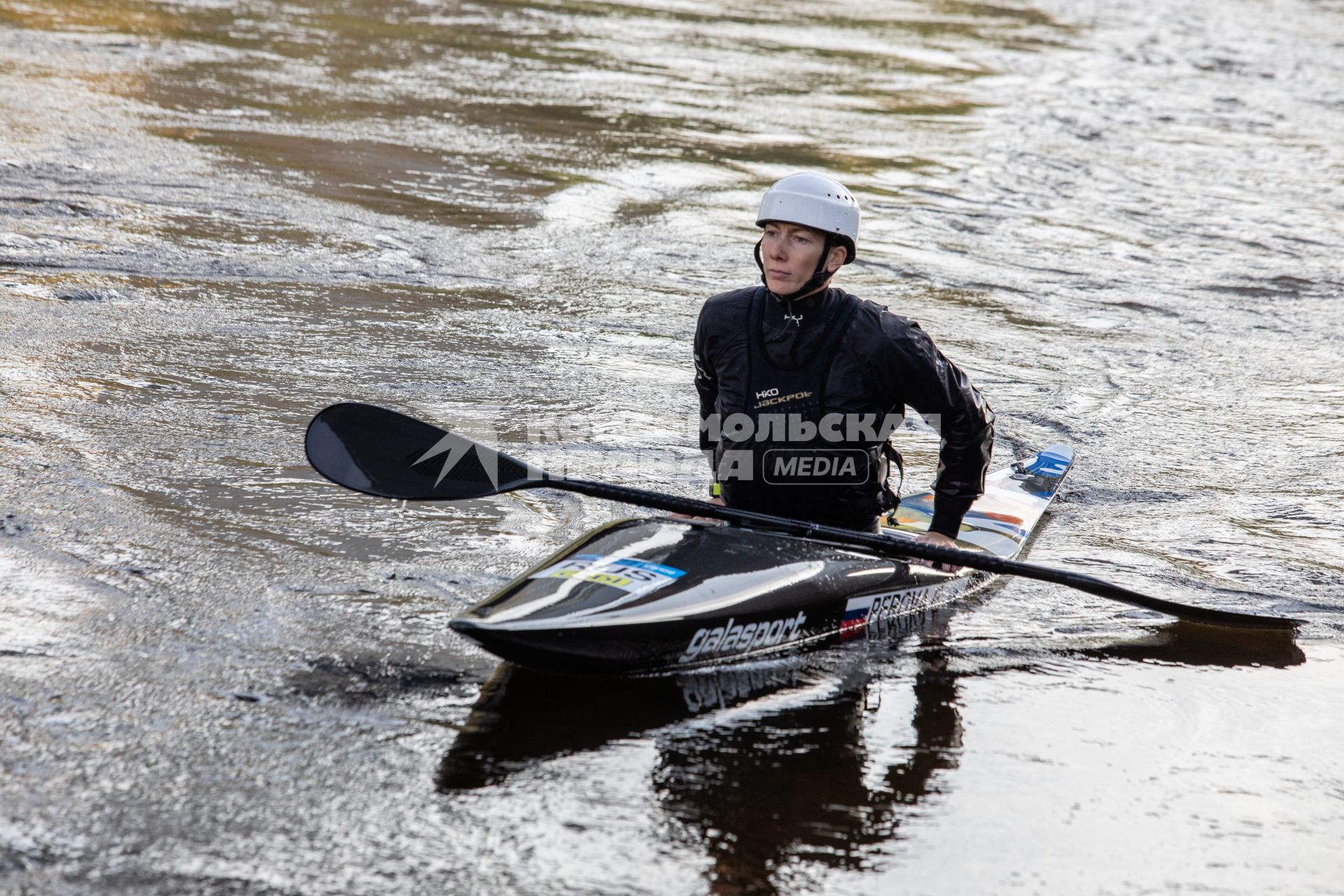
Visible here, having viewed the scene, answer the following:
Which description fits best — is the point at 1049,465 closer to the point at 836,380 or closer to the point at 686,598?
the point at 836,380

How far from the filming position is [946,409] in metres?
4.34

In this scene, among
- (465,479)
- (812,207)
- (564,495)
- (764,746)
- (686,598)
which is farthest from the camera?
(564,495)

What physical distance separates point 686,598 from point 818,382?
90 cm

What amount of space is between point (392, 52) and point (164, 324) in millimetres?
9054

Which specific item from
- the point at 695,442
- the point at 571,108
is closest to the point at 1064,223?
the point at 571,108

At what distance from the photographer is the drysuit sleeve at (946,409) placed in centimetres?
429

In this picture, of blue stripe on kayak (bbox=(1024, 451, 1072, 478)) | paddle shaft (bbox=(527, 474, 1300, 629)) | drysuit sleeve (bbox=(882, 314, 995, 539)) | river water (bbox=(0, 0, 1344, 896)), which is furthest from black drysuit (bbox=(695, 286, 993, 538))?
blue stripe on kayak (bbox=(1024, 451, 1072, 478))

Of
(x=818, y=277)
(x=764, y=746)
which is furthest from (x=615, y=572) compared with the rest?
(x=818, y=277)

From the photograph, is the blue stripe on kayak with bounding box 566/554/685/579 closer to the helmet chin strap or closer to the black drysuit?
the black drysuit

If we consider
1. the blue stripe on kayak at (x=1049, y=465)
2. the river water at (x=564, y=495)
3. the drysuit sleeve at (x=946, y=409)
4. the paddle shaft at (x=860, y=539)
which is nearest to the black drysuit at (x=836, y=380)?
the drysuit sleeve at (x=946, y=409)

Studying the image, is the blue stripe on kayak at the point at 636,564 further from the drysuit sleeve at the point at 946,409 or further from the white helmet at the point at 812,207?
the white helmet at the point at 812,207

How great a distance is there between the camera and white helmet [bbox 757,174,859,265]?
4.29 metres

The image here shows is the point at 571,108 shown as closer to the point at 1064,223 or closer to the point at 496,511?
the point at 1064,223

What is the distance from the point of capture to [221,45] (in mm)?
14438
